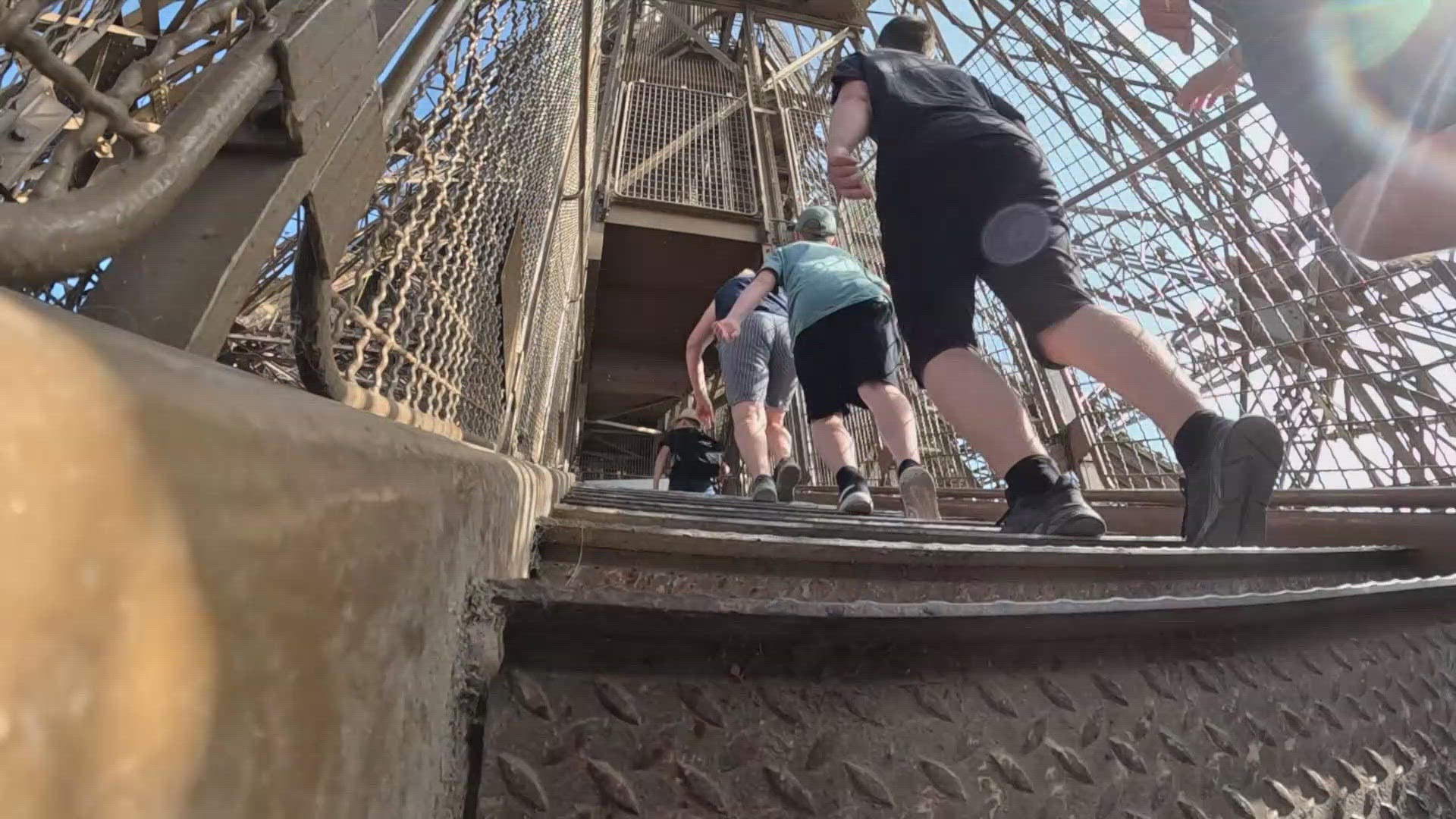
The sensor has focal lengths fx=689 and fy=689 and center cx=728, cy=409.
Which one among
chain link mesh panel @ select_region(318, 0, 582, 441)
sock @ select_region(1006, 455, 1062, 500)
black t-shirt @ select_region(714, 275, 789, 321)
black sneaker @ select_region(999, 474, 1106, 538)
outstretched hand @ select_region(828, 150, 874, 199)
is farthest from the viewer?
black t-shirt @ select_region(714, 275, 789, 321)

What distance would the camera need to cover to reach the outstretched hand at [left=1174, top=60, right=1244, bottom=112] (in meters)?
2.30

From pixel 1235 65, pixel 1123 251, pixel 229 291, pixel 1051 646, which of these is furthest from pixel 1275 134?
pixel 229 291

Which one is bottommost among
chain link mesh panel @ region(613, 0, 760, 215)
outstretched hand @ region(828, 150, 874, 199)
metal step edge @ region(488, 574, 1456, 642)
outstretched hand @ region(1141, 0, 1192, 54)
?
metal step edge @ region(488, 574, 1456, 642)

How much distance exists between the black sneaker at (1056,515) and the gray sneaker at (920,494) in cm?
83

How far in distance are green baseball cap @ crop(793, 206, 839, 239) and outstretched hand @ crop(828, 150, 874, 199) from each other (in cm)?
122

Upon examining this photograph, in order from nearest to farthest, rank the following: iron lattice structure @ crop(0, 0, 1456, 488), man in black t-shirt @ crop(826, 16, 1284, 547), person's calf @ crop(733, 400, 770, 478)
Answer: iron lattice structure @ crop(0, 0, 1456, 488) → man in black t-shirt @ crop(826, 16, 1284, 547) → person's calf @ crop(733, 400, 770, 478)

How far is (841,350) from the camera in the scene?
3.01m

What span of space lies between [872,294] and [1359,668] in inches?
88.0

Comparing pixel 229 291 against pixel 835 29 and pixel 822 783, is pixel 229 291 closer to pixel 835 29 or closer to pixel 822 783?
pixel 822 783

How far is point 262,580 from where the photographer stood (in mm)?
368

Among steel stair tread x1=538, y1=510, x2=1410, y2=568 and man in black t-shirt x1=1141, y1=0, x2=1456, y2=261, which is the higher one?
man in black t-shirt x1=1141, y1=0, x2=1456, y2=261

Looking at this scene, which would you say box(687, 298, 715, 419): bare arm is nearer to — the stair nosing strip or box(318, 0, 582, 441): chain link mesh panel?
box(318, 0, 582, 441): chain link mesh panel

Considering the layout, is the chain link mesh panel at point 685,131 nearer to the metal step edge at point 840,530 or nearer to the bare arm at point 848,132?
the bare arm at point 848,132

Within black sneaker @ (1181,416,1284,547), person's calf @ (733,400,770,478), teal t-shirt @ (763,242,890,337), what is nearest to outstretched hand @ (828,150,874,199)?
teal t-shirt @ (763,242,890,337)
